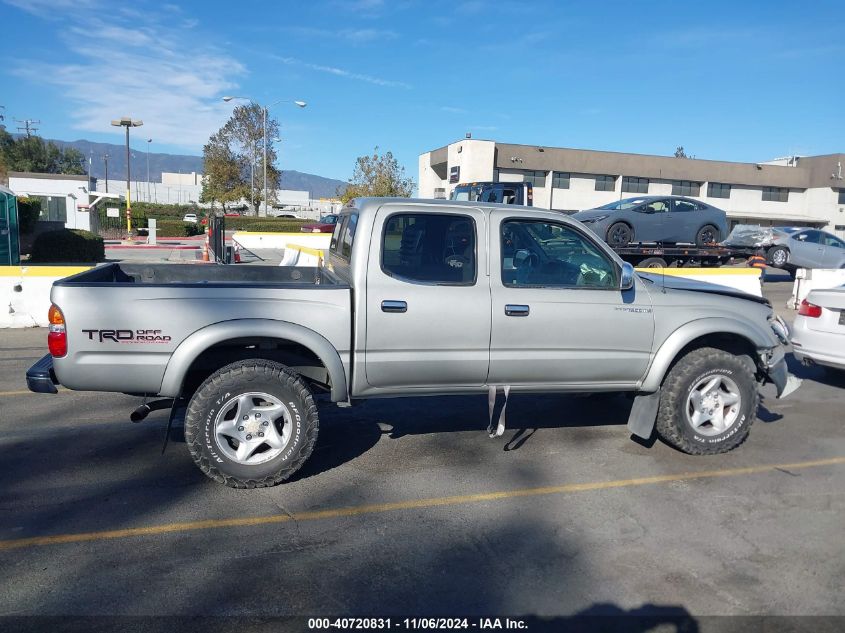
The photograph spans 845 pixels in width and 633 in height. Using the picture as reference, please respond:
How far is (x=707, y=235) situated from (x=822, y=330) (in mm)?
10271

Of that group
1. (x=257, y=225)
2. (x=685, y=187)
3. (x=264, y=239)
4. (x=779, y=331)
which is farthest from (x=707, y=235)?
(x=685, y=187)

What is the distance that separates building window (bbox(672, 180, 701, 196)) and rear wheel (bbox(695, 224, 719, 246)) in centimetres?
3825

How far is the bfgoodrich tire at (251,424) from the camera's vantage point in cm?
449

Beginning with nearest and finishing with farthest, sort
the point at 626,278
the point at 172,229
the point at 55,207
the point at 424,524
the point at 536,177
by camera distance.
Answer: the point at 424,524 → the point at 626,278 → the point at 55,207 → the point at 172,229 → the point at 536,177

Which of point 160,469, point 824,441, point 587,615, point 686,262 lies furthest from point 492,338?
point 686,262

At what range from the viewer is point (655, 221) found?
53.0 feet

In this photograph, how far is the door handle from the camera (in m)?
4.68

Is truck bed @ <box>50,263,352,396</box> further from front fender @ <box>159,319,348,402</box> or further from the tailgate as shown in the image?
the tailgate

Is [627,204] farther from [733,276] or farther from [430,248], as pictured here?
[430,248]

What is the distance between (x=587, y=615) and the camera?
3295 mm

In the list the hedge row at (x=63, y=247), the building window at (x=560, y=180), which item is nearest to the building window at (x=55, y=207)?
the hedge row at (x=63, y=247)

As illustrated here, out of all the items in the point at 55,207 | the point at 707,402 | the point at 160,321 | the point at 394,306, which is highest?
the point at 55,207

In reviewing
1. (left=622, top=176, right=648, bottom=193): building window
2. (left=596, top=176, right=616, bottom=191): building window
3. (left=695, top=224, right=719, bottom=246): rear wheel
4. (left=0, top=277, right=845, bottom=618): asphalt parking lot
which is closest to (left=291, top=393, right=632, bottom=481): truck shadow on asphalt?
(left=0, top=277, right=845, bottom=618): asphalt parking lot

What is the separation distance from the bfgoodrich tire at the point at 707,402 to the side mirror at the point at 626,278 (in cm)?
83
